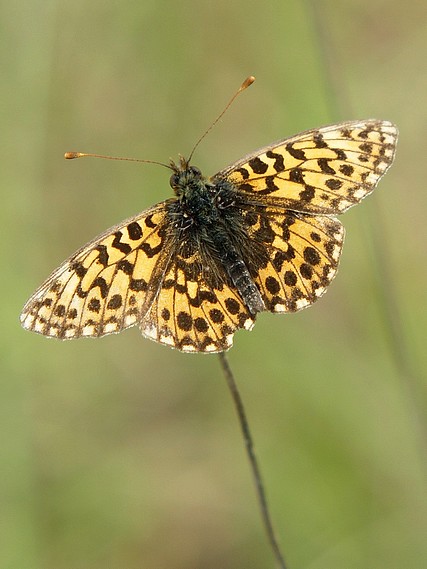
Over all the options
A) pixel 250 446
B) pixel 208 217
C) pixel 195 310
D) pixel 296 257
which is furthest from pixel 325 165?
pixel 250 446

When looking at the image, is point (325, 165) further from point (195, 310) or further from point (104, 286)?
point (104, 286)

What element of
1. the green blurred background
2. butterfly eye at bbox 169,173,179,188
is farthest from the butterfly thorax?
the green blurred background

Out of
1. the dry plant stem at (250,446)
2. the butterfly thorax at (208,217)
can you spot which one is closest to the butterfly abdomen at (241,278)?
the butterfly thorax at (208,217)

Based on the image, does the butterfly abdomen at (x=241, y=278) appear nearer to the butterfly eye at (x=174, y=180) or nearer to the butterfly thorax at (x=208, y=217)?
the butterfly thorax at (x=208, y=217)

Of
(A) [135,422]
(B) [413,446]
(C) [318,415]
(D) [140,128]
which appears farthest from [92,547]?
(D) [140,128]

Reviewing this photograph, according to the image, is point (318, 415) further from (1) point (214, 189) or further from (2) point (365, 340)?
(1) point (214, 189)

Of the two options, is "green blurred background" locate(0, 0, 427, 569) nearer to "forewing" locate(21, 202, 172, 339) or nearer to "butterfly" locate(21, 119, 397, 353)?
"butterfly" locate(21, 119, 397, 353)
